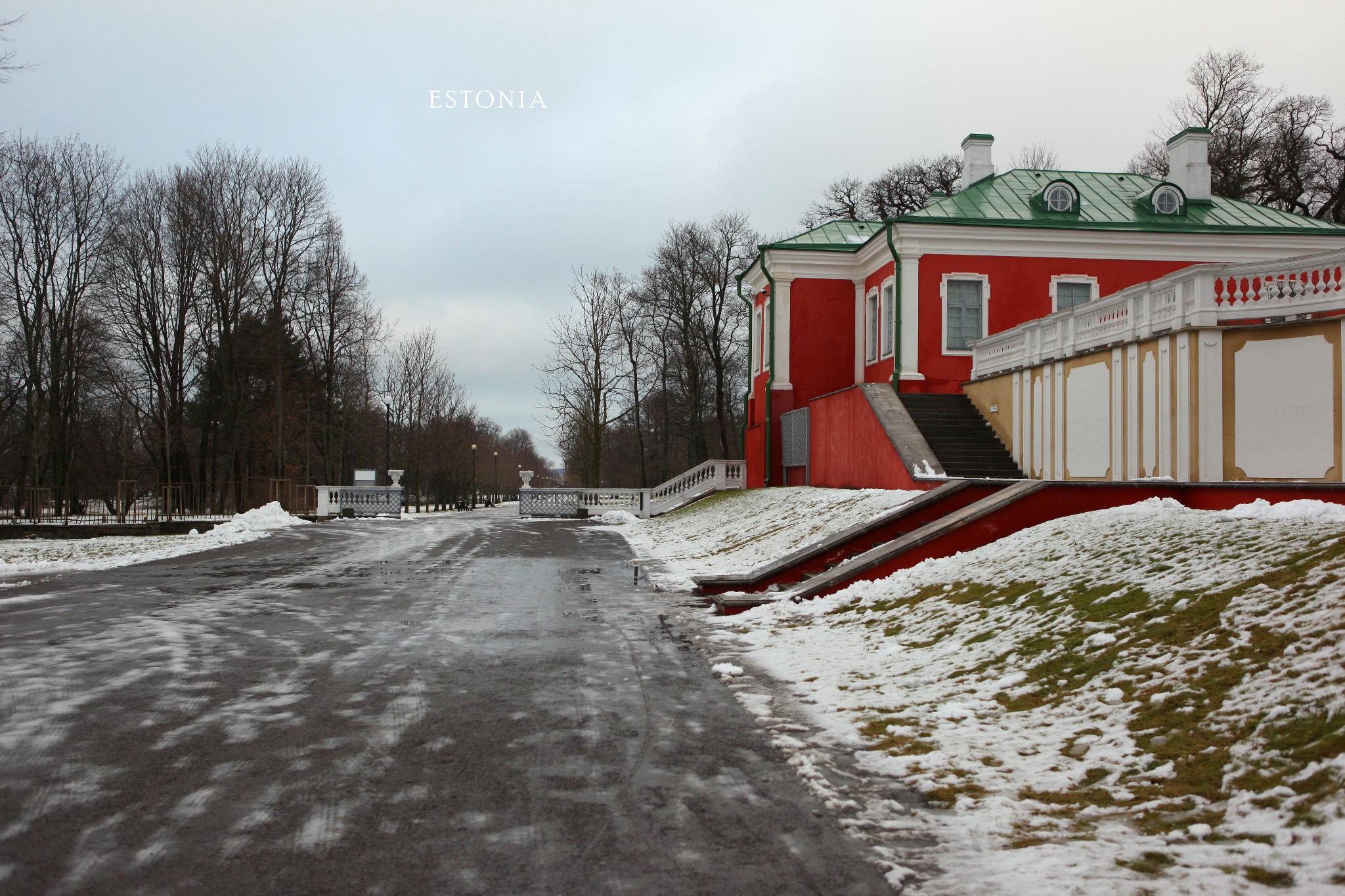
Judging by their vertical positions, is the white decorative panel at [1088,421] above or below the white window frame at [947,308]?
below

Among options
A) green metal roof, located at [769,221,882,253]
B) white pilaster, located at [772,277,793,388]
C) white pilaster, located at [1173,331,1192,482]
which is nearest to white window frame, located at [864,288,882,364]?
green metal roof, located at [769,221,882,253]

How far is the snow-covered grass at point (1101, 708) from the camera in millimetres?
3664

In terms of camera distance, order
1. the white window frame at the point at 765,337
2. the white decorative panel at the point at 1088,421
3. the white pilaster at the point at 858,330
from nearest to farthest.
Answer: the white decorative panel at the point at 1088,421, the white pilaster at the point at 858,330, the white window frame at the point at 765,337

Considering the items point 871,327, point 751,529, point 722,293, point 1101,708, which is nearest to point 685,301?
point 722,293

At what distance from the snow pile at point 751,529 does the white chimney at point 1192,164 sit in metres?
15.0

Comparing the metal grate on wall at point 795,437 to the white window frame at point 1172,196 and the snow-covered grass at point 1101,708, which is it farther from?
the snow-covered grass at point 1101,708

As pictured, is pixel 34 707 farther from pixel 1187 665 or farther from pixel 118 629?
pixel 1187 665

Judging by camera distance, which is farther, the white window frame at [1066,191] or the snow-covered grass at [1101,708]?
the white window frame at [1066,191]

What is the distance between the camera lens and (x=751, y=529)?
1928 cm

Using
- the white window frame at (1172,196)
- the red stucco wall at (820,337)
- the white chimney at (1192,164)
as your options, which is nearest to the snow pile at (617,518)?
the red stucco wall at (820,337)

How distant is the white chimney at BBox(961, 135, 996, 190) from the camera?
30172 mm

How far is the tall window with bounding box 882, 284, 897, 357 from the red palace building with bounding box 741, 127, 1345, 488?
53 mm

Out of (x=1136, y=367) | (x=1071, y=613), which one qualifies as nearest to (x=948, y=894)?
(x=1071, y=613)

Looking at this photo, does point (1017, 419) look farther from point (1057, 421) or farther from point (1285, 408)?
point (1285, 408)
